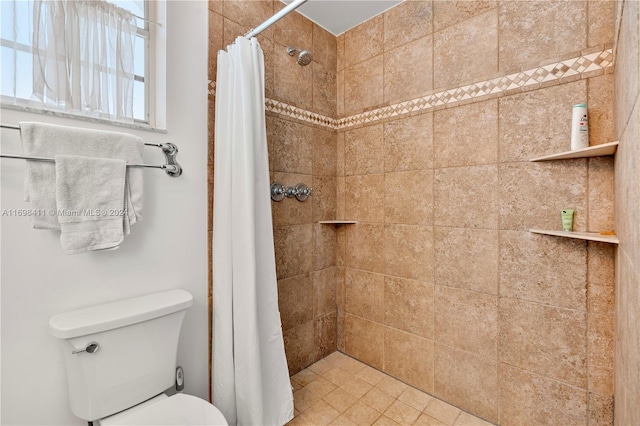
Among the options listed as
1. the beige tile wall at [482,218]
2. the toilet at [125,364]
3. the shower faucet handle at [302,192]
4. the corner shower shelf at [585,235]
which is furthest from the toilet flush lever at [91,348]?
the corner shower shelf at [585,235]

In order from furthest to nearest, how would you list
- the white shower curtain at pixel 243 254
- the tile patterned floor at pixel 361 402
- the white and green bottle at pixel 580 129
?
the tile patterned floor at pixel 361 402
the white shower curtain at pixel 243 254
the white and green bottle at pixel 580 129

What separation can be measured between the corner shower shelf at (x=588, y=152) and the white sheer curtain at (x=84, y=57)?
186cm

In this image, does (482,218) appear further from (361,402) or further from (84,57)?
(84,57)

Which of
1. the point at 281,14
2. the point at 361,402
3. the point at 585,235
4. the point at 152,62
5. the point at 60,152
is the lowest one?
the point at 361,402

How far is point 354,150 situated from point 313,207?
52 cm

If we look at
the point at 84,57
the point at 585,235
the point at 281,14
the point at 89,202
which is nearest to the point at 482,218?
the point at 585,235

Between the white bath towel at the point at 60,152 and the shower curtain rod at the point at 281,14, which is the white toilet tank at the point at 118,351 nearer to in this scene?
the white bath towel at the point at 60,152

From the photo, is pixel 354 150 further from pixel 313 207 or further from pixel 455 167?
pixel 455 167

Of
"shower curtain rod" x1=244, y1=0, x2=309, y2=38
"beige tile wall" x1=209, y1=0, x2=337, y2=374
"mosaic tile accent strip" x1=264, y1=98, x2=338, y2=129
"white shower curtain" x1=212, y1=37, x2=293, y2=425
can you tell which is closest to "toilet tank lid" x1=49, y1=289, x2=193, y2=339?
"white shower curtain" x1=212, y1=37, x2=293, y2=425

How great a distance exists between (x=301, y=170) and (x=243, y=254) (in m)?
0.81

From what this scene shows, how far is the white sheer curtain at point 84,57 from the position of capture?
110cm

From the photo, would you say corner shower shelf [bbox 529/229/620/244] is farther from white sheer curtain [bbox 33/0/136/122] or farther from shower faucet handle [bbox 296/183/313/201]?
white sheer curtain [bbox 33/0/136/122]

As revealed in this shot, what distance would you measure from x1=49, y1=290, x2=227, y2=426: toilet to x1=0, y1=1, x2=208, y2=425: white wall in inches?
Answer: 3.7

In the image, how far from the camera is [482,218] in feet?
5.08
